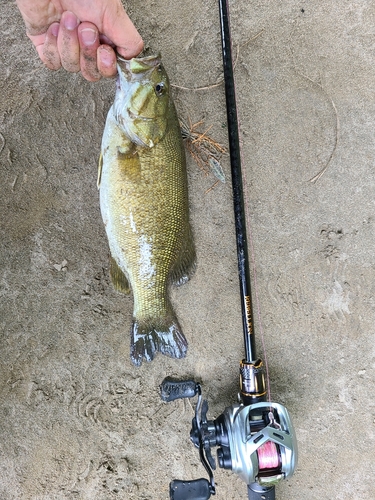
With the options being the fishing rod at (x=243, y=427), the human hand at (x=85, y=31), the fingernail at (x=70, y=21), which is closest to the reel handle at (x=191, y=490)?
the fishing rod at (x=243, y=427)

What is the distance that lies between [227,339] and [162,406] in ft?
1.54

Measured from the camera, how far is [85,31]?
1.56 m

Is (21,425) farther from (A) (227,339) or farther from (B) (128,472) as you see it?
(A) (227,339)

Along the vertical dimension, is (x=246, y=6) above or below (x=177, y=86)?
above

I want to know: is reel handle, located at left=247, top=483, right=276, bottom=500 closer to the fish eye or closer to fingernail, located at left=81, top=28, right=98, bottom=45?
the fish eye

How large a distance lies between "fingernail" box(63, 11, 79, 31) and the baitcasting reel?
61.0 inches

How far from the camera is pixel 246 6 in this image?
6.79ft

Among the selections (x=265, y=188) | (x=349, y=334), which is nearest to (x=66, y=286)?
(x=265, y=188)

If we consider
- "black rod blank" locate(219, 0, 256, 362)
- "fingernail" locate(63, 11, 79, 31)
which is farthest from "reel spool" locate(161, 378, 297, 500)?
"fingernail" locate(63, 11, 79, 31)

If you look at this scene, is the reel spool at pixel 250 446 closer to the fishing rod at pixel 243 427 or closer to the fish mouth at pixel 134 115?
the fishing rod at pixel 243 427

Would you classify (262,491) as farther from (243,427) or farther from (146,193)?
(146,193)

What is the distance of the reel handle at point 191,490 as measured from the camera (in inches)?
64.9

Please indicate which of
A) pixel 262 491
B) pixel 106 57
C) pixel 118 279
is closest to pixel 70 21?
pixel 106 57

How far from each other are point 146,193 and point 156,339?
0.64m
